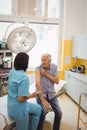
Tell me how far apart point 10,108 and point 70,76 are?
2601mm

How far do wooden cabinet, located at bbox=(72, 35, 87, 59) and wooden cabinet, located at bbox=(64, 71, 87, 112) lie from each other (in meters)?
0.49

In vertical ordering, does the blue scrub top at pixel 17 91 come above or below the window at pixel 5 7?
below

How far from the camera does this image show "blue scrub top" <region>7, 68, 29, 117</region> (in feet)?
6.63

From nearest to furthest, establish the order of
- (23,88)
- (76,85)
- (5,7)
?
(23,88) < (76,85) < (5,7)

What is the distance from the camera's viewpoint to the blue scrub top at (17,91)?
79.6 inches

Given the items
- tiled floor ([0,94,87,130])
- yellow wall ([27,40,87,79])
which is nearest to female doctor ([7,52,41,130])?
tiled floor ([0,94,87,130])

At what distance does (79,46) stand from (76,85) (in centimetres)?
100

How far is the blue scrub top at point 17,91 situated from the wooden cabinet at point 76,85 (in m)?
1.85

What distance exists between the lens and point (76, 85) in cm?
409

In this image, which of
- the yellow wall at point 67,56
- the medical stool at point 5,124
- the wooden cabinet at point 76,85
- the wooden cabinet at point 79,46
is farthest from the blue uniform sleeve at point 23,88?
the yellow wall at point 67,56

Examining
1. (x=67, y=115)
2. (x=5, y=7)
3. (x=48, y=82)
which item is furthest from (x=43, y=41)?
(x=48, y=82)

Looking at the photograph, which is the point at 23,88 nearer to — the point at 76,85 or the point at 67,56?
the point at 76,85

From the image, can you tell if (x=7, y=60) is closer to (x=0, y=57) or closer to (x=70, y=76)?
(x=0, y=57)

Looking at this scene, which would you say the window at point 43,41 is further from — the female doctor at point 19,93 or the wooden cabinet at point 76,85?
the female doctor at point 19,93
